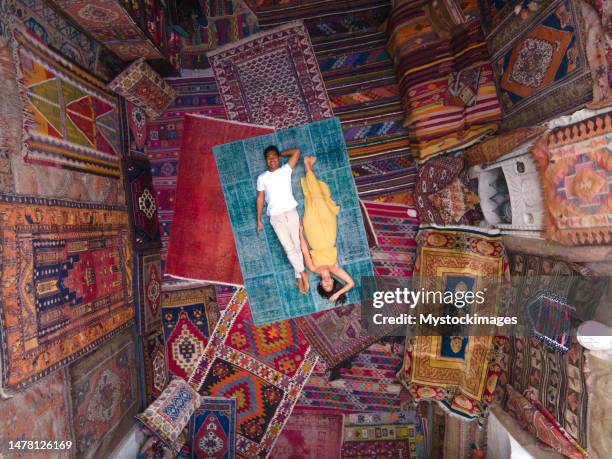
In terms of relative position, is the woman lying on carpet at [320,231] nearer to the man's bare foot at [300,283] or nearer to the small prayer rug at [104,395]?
the man's bare foot at [300,283]

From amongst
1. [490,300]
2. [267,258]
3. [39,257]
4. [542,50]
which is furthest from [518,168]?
[39,257]

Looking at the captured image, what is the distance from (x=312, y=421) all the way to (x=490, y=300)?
2142 mm

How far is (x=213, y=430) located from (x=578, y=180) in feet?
12.5

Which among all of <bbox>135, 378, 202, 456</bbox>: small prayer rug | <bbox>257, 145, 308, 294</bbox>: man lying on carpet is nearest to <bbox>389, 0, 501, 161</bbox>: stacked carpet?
<bbox>257, 145, 308, 294</bbox>: man lying on carpet

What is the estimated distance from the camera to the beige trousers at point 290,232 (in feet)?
11.2

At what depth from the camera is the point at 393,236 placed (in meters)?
3.75

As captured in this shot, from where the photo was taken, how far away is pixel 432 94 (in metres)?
3.26

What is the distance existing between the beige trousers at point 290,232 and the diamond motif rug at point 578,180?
75.1 inches

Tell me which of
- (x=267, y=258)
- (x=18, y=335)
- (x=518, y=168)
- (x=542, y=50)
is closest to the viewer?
(x=18, y=335)

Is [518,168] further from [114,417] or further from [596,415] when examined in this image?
[114,417]

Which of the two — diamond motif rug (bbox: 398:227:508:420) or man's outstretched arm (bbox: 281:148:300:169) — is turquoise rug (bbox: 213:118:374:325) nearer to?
man's outstretched arm (bbox: 281:148:300:169)

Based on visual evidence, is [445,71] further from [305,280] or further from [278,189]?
[305,280]

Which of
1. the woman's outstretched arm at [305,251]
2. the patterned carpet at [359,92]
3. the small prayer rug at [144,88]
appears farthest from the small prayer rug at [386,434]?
the small prayer rug at [144,88]

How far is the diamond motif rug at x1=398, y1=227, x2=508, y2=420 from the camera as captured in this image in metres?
3.34
